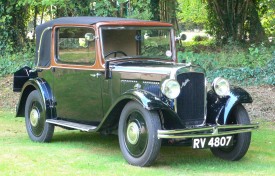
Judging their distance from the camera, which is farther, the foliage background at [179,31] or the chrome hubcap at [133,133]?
the foliage background at [179,31]

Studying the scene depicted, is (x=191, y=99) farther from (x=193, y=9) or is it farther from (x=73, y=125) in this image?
(x=193, y=9)

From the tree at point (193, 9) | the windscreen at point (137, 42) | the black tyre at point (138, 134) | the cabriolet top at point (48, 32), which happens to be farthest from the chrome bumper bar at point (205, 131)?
the tree at point (193, 9)

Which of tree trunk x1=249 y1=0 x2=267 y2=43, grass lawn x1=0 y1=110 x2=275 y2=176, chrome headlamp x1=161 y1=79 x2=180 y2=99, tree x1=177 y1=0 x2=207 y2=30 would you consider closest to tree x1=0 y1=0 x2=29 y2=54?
tree x1=177 y1=0 x2=207 y2=30

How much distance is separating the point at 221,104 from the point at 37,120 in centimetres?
304

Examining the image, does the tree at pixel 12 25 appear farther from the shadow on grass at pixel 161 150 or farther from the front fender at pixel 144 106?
the front fender at pixel 144 106

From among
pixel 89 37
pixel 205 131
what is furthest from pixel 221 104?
pixel 89 37

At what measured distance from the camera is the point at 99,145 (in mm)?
8773

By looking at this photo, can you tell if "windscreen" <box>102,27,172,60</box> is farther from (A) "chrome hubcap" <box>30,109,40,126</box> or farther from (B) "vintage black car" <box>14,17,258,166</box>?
(A) "chrome hubcap" <box>30,109,40,126</box>

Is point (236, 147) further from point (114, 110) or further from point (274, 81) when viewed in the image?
point (274, 81)

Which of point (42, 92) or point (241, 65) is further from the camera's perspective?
point (241, 65)

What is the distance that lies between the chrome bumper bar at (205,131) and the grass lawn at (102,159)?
1.43 feet

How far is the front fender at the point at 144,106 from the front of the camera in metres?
6.87

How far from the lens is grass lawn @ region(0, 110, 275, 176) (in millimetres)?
6887

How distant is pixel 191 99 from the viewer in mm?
7445
